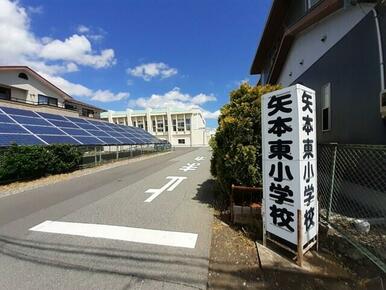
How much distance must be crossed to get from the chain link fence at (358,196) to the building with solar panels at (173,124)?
50310 millimetres

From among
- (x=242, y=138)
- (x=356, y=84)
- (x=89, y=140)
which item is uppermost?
(x=356, y=84)

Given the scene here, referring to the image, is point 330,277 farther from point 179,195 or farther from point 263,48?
point 263,48

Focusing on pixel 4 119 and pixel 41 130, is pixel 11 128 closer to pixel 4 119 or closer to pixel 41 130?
pixel 4 119

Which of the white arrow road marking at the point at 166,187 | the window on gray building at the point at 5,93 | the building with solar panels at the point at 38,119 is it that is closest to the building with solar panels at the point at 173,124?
the building with solar panels at the point at 38,119

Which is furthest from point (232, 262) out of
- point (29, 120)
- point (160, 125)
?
point (160, 125)

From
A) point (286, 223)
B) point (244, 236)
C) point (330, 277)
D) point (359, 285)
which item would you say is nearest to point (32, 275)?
point (244, 236)

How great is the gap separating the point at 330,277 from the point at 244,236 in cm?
156

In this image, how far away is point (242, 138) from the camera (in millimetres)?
5121

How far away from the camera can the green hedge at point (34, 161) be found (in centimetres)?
986

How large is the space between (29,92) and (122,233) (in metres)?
24.4

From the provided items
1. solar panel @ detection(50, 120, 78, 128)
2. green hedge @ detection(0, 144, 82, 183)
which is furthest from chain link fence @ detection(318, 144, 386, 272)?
solar panel @ detection(50, 120, 78, 128)

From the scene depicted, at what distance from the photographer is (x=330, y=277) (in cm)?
317

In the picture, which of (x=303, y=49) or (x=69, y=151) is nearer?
(x=303, y=49)

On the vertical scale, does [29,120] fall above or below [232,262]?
above
